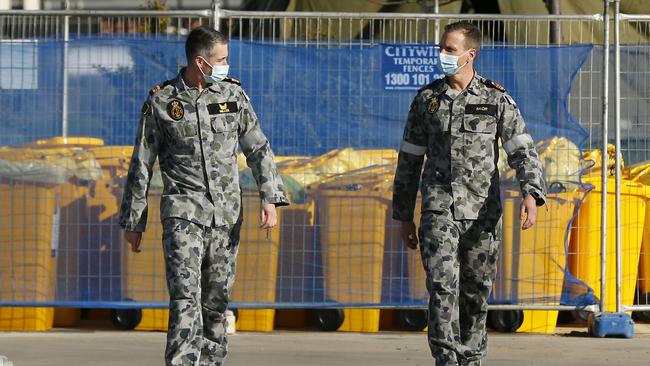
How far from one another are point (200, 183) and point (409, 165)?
3.51 feet

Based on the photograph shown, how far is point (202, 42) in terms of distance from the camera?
726 cm

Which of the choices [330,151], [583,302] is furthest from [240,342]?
[583,302]

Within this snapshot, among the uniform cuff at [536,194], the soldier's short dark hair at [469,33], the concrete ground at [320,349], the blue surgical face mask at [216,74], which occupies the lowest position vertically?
the concrete ground at [320,349]

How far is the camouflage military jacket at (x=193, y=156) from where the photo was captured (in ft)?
23.5

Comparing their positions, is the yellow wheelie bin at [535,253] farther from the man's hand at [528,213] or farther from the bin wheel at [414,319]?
the man's hand at [528,213]

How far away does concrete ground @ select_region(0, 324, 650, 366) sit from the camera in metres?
9.42

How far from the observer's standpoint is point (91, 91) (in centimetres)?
1112

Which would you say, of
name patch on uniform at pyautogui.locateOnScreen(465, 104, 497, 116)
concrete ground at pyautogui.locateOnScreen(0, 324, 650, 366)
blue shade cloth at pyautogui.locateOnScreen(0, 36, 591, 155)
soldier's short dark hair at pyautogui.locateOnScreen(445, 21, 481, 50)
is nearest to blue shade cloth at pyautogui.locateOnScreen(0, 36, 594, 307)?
blue shade cloth at pyautogui.locateOnScreen(0, 36, 591, 155)

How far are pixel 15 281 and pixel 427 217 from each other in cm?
482

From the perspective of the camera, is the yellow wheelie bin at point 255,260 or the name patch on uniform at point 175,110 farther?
the yellow wheelie bin at point 255,260

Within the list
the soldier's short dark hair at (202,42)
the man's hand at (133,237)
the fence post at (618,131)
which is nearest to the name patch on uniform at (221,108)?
the soldier's short dark hair at (202,42)

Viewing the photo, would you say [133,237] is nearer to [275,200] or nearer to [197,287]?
[197,287]

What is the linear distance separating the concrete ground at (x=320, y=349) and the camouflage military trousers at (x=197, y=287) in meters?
2.00

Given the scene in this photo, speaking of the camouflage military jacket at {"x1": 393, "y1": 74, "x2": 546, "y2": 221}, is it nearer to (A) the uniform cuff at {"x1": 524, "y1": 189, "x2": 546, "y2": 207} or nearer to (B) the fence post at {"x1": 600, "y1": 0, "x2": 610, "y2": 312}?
(A) the uniform cuff at {"x1": 524, "y1": 189, "x2": 546, "y2": 207}
